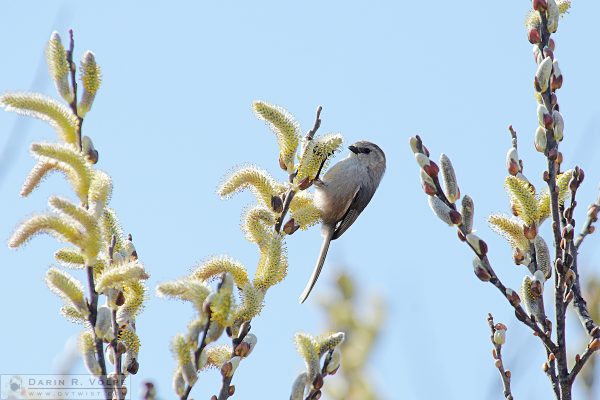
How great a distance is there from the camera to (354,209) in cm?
802

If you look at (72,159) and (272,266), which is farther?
(272,266)

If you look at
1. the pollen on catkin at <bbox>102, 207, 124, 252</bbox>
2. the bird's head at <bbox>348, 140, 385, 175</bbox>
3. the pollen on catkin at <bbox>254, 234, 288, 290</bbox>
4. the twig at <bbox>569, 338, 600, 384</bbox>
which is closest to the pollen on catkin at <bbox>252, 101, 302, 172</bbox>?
the pollen on catkin at <bbox>254, 234, 288, 290</bbox>

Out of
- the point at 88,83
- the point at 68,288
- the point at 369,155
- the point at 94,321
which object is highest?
the point at 369,155

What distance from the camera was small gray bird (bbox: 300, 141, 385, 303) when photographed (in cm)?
765

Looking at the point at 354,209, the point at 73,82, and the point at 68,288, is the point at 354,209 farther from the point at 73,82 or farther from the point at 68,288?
the point at 68,288

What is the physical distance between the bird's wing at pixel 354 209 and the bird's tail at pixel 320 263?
0.25 ft

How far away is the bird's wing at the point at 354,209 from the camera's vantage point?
7.92 meters

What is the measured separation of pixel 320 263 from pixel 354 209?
87 cm

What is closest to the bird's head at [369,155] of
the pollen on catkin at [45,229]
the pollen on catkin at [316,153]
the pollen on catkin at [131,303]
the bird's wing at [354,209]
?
the bird's wing at [354,209]

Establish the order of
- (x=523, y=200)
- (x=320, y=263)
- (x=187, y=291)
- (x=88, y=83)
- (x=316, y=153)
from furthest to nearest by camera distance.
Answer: (x=320, y=263), (x=316, y=153), (x=523, y=200), (x=88, y=83), (x=187, y=291)

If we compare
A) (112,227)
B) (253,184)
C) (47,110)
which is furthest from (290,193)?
(47,110)

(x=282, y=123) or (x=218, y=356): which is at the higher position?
(x=282, y=123)

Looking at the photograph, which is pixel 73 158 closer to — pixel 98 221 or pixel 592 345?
pixel 98 221

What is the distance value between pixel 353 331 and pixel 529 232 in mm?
1205
